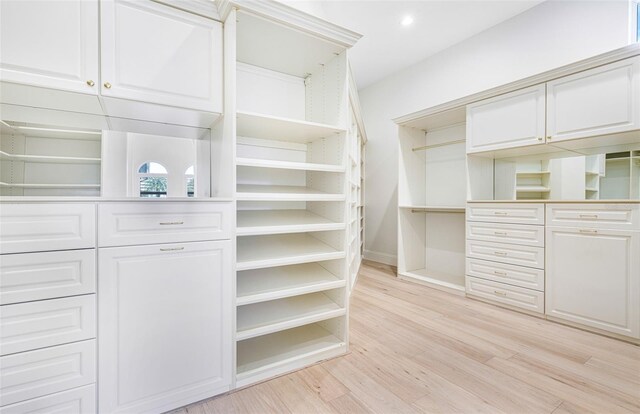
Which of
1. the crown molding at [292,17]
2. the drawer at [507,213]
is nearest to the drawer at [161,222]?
the crown molding at [292,17]

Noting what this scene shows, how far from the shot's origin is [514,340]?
194 cm

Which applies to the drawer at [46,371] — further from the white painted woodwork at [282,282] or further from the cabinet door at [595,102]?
the cabinet door at [595,102]

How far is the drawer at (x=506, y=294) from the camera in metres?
2.33

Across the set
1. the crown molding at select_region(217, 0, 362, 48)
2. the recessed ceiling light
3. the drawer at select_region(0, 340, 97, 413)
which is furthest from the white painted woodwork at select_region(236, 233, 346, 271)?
the recessed ceiling light

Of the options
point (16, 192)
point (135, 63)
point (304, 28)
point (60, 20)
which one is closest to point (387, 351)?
point (304, 28)

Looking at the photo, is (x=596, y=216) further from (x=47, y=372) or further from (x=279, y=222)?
(x=47, y=372)

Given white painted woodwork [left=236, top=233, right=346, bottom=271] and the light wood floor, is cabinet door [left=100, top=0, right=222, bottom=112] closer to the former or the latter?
white painted woodwork [left=236, top=233, right=346, bottom=271]

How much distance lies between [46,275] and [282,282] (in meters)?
1.07

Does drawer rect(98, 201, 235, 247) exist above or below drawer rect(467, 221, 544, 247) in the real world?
above

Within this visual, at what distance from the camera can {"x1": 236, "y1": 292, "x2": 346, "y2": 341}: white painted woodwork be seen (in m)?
1.52

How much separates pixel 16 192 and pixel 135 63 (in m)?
0.94

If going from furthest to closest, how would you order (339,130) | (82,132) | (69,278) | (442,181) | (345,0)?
1. (442,181)
2. (345,0)
3. (339,130)
4. (82,132)
5. (69,278)

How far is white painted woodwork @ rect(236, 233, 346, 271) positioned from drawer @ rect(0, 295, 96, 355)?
2.05 ft

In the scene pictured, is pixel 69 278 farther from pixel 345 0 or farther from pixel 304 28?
pixel 345 0
